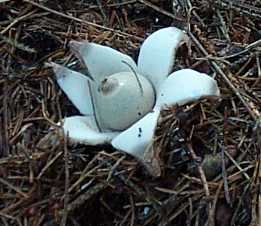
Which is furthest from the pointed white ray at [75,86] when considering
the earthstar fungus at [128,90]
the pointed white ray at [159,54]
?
the pointed white ray at [159,54]

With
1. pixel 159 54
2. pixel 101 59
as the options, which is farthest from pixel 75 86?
pixel 159 54

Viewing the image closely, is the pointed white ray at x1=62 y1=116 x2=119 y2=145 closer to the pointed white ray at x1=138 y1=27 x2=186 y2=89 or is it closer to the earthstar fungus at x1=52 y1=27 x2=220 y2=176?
the earthstar fungus at x1=52 y1=27 x2=220 y2=176

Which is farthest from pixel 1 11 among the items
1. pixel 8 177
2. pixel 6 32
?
pixel 8 177

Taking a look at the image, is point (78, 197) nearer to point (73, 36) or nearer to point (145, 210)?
point (145, 210)

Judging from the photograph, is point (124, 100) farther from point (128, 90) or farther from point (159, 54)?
point (159, 54)

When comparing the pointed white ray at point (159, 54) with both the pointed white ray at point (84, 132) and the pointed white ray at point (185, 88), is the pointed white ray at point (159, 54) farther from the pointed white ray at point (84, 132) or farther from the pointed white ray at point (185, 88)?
the pointed white ray at point (84, 132)
